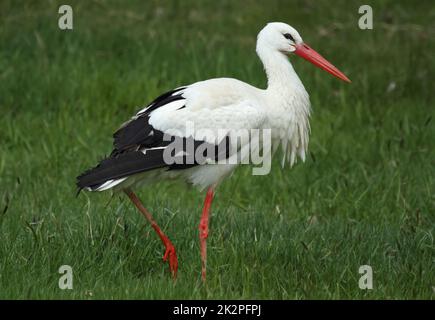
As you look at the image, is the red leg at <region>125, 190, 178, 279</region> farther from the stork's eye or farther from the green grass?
the stork's eye

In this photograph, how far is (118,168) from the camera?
18.0 feet

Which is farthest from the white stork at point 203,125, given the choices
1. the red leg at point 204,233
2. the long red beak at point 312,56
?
the long red beak at point 312,56

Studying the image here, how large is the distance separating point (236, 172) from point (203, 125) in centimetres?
193

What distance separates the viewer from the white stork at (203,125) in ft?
18.2

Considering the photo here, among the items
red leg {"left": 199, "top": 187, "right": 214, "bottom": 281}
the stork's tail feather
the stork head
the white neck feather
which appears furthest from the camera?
the stork head

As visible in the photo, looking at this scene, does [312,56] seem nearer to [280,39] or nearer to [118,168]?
[280,39]

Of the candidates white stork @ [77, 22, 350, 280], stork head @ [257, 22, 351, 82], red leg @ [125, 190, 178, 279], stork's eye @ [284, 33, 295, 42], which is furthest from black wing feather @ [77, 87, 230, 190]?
stork's eye @ [284, 33, 295, 42]

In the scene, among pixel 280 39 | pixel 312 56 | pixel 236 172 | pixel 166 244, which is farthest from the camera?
pixel 236 172

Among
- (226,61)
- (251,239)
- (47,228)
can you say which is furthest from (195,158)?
(226,61)

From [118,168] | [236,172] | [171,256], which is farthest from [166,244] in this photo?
[236,172]

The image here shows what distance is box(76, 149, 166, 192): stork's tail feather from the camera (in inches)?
214

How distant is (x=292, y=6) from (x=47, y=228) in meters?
5.32

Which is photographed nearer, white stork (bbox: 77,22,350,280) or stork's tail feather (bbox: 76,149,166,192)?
stork's tail feather (bbox: 76,149,166,192)

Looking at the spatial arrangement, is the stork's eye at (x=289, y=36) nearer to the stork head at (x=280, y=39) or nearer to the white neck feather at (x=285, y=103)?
the stork head at (x=280, y=39)
